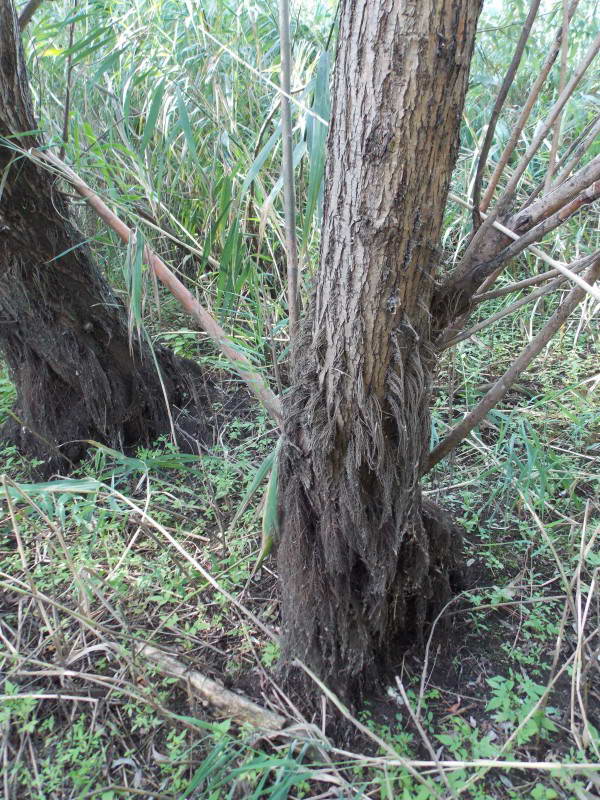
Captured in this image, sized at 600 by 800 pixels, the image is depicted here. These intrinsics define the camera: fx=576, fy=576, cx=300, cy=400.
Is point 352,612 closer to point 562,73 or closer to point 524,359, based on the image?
point 524,359

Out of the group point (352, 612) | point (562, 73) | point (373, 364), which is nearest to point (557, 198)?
point (562, 73)

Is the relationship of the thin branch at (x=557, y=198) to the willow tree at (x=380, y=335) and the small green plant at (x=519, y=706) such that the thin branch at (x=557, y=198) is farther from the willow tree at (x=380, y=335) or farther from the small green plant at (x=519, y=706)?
the small green plant at (x=519, y=706)

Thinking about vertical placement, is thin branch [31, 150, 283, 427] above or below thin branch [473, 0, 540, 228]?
below

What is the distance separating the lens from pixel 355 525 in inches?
45.9

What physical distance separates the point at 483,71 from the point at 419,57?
2.30 meters

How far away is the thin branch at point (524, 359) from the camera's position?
105cm

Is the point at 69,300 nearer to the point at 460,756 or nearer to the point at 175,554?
the point at 175,554

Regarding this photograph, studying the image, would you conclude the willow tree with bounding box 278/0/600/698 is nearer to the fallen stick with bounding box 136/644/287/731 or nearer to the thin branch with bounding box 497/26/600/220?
the thin branch with bounding box 497/26/600/220

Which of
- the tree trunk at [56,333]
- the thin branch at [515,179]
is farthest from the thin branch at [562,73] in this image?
the tree trunk at [56,333]

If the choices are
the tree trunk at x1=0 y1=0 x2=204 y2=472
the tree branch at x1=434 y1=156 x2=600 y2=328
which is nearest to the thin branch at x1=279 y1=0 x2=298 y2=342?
the tree branch at x1=434 y1=156 x2=600 y2=328

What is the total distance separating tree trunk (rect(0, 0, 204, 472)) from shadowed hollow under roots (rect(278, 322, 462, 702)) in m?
0.99

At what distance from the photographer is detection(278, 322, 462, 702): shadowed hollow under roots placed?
1106 millimetres

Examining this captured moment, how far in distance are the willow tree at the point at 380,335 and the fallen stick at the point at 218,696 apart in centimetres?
Result: 13

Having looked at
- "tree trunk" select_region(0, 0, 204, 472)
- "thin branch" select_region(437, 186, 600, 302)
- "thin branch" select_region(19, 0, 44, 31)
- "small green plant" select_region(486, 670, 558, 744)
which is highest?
"thin branch" select_region(19, 0, 44, 31)
